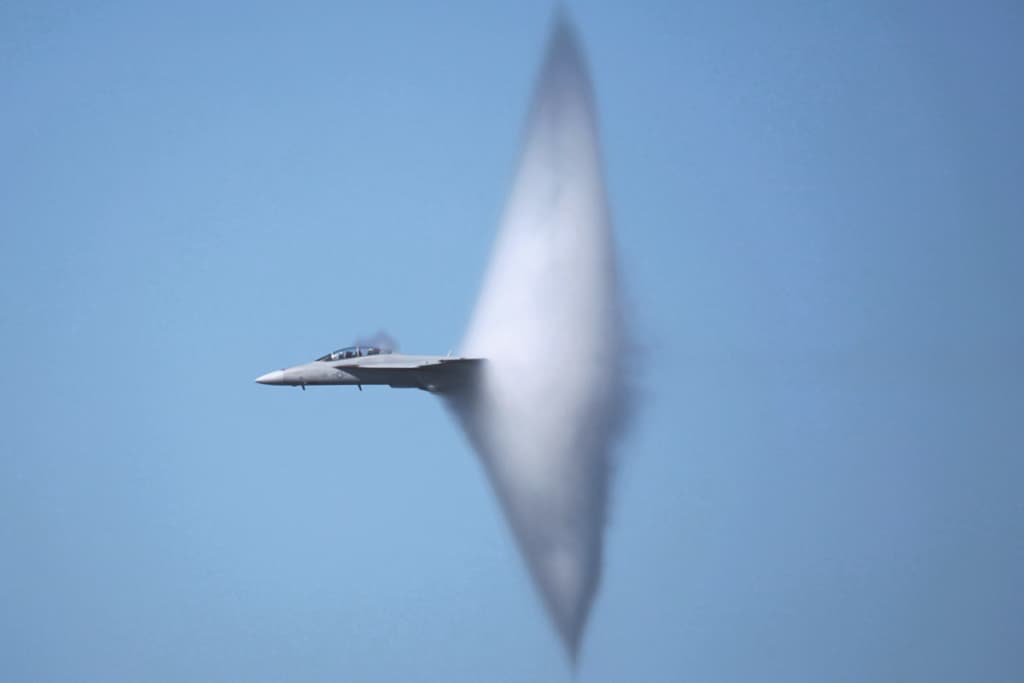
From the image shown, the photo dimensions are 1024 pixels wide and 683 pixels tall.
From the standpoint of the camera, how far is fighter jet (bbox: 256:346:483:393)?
239ft

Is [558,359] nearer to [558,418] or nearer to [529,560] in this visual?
[558,418]

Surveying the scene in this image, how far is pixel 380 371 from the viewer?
2933 inches

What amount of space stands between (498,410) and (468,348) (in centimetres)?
431

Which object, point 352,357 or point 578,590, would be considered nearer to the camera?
point 352,357

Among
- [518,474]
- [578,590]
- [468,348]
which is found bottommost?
[578,590]

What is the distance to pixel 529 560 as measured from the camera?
81938 mm

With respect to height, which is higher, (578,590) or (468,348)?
(468,348)

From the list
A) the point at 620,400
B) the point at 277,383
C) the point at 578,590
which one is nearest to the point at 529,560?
the point at 578,590

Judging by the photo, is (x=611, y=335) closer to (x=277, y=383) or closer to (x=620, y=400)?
(x=620, y=400)

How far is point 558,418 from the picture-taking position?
269 feet

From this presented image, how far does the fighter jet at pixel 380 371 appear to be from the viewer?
72.9 m

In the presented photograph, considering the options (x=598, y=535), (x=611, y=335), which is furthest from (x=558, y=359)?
(x=598, y=535)

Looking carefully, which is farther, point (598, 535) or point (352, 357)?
point (598, 535)

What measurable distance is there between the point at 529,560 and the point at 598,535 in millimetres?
3211
